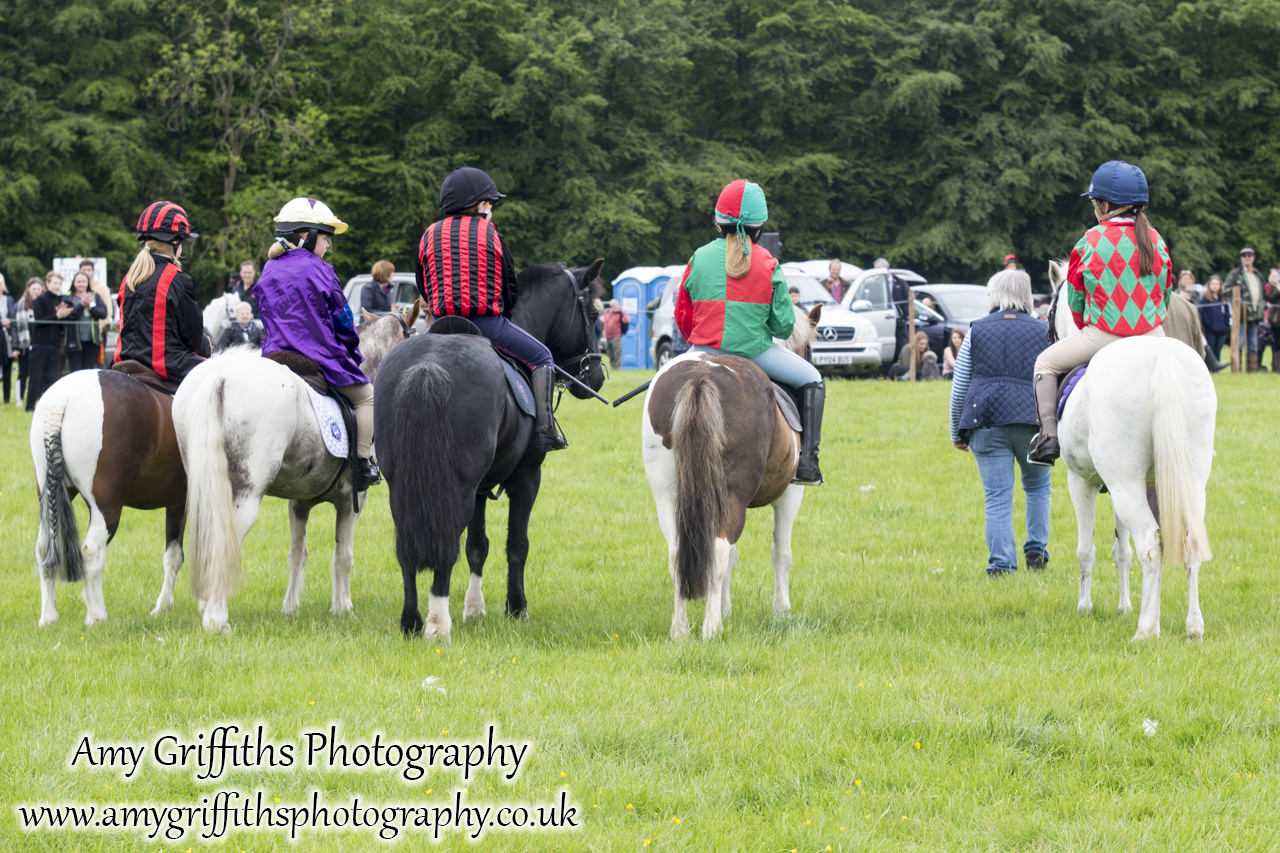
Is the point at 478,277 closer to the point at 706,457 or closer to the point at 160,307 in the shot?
the point at 706,457

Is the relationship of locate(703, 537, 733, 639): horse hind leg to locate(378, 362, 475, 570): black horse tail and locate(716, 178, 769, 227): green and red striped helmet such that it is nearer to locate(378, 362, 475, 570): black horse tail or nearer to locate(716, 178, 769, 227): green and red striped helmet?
locate(378, 362, 475, 570): black horse tail

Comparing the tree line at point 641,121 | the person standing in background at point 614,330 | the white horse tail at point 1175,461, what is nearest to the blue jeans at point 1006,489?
the white horse tail at point 1175,461

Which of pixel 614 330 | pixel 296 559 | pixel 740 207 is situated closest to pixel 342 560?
pixel 296 559

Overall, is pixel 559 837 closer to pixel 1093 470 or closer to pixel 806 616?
pixel 806 616

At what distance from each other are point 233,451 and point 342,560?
1.37 metres

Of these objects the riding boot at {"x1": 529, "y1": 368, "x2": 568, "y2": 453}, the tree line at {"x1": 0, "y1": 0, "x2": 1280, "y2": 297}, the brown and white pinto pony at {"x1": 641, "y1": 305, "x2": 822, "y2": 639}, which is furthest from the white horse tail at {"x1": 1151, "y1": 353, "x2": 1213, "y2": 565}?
the tree line at {"x1": 0, "y1": 0, "x2": 1280, "y2": 297}

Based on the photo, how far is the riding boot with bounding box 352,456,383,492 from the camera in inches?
357

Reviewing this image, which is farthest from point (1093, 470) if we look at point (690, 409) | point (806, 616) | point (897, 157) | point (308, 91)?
point (897, 157)

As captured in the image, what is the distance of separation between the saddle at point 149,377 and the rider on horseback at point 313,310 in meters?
0.68

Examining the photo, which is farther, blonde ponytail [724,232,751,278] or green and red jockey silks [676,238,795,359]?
green and red jockey silks [676,238,795,359]

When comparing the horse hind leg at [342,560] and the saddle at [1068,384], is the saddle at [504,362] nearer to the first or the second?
the horse hind leg at [342,560]

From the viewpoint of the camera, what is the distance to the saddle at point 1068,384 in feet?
27.8

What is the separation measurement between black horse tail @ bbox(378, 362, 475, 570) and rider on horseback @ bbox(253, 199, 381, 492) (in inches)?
44.9

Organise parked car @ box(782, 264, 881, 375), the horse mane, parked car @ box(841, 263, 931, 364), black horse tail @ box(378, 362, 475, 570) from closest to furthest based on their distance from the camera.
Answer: black horse tail @ box(378, 362, 475, 570) → the horse mane → parked car @ box(782, 264, 881, 375) → parked car @ box(841, 263, 931, 364)
